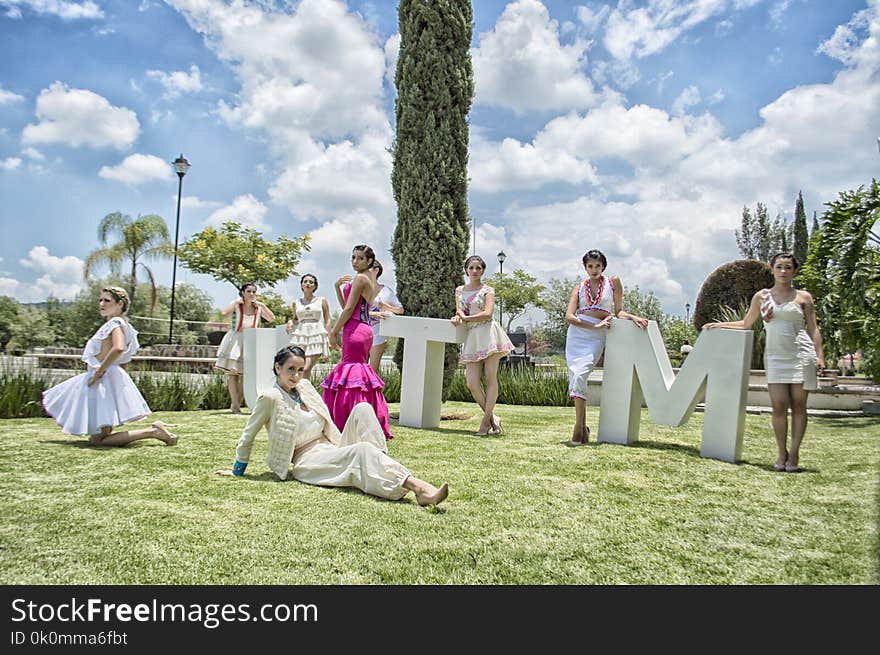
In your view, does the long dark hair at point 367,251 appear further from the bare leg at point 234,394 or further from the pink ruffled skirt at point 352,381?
the bare leg at point 234,394

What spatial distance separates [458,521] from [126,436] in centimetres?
391

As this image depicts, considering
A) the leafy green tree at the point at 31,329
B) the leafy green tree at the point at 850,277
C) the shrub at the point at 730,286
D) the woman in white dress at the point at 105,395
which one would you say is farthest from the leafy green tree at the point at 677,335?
the leafy green tree at the point at 31,329

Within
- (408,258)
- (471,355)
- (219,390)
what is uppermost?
(408,258)

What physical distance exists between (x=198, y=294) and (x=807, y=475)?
43597 millimetres

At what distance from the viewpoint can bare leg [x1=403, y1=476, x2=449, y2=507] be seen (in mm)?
3559

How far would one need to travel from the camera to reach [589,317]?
20.9 ft

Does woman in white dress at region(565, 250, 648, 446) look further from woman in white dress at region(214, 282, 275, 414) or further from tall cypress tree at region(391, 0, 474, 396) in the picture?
woman in white dress at region(214, 282, 275, 414)

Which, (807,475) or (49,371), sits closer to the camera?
(807,475)

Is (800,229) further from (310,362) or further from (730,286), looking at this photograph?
(310,362)

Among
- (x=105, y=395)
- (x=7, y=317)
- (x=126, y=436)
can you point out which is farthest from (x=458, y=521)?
(x=7, y=317)
